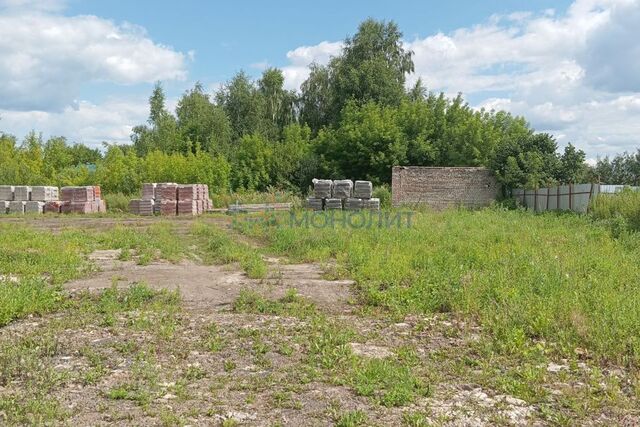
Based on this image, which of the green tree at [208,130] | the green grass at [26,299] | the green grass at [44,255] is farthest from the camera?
the green tree at [208,130]

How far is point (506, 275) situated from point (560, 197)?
12541mm

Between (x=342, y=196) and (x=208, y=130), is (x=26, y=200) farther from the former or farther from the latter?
(x=208, y=130)

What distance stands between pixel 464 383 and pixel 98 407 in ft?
9.92

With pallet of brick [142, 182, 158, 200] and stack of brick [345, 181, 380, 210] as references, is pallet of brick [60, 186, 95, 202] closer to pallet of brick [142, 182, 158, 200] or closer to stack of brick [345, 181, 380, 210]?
pallet of brick [142, 182, 158, 200]

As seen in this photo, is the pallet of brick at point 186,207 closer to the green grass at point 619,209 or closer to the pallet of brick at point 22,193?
the pallet of brick at point 22,193

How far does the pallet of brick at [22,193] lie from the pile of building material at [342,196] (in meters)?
11.6

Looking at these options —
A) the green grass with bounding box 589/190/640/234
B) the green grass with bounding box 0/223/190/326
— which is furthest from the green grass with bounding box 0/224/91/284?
the green grass with bounding box 589/190/640/234

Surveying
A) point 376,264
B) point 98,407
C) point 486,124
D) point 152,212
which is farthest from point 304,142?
point 98,407

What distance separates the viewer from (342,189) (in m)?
20.9

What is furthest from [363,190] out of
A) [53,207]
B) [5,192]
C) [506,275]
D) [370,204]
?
[5,192]

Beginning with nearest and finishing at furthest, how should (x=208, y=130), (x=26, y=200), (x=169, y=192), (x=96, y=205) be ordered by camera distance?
1. (x=169, y=192)
2. (x=26, y=200)
3. (x=96, y=205)
4. (x=208, y=130)

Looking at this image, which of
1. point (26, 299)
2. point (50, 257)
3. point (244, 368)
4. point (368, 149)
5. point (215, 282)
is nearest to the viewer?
point (244, 368)

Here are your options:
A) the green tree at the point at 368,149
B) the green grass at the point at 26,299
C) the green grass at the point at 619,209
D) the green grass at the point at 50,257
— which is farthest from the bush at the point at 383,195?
the green grass at the point at 26,299

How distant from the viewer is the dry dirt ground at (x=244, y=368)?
12.8 ft
